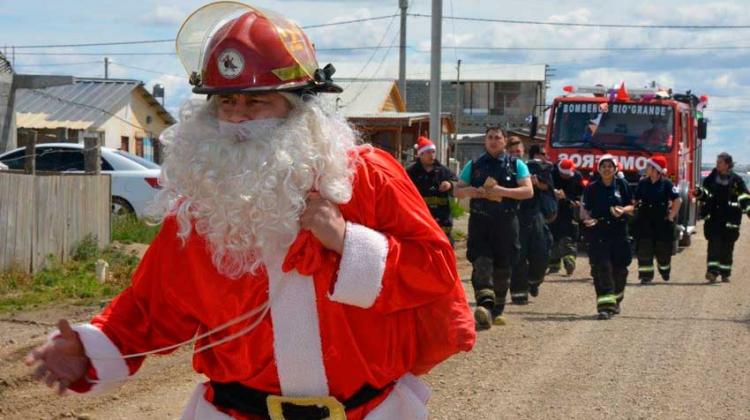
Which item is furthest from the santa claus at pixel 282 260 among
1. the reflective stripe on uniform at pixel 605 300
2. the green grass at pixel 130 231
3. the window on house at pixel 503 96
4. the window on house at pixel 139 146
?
the window on house at pixel 503 96

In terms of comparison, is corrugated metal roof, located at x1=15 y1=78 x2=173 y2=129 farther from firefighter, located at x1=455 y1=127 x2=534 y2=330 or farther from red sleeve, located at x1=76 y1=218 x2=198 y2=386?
red sleeve, located at x1=76 y1=218 x2=198 y2=386

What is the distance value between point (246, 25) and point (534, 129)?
57.1ft

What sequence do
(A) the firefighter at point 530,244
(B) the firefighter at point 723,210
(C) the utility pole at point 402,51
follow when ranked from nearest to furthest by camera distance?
(A) the firefighter at point 530,244 → (B) the firefighter at point 723,210 → (C) the utility pole at point 402,51

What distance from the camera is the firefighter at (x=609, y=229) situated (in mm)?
12602

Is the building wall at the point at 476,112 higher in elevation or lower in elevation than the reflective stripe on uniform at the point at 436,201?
higher

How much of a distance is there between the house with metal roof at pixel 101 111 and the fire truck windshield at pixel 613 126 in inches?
871

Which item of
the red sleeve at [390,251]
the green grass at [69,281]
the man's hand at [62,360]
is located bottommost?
the green grass at [69,281]

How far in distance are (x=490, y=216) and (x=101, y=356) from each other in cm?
805

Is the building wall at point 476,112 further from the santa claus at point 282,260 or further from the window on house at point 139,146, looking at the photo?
the santa claus at point 282,260

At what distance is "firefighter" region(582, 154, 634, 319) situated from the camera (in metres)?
12.6

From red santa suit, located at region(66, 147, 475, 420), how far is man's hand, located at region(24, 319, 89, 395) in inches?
1.1

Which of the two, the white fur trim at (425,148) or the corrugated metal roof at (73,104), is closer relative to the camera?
the white fur trim at (425,148)

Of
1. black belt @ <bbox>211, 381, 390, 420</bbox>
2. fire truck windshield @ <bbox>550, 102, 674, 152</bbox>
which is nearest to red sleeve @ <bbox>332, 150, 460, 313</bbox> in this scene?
black belt @ <bbox>211, 381, 390, 420</bbox>

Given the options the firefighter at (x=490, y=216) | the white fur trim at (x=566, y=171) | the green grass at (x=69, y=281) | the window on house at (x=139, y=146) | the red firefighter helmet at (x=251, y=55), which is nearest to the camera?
the red firefighter helmet at (x=251, y=55)
